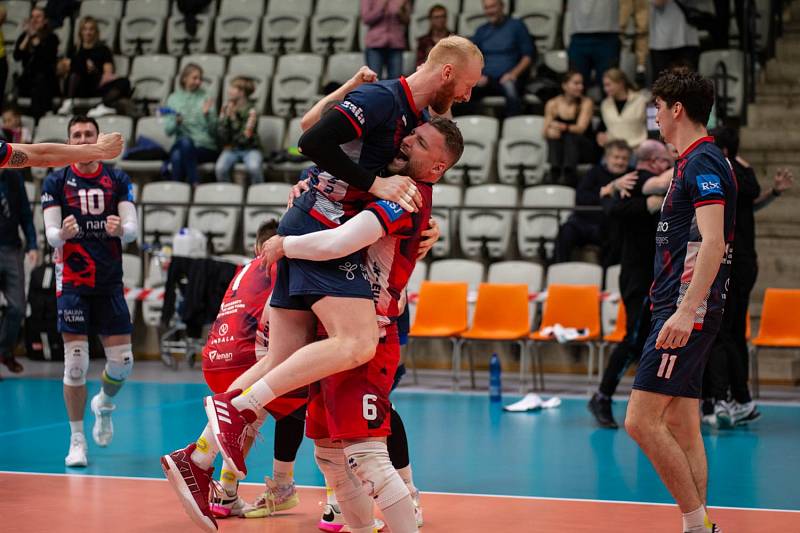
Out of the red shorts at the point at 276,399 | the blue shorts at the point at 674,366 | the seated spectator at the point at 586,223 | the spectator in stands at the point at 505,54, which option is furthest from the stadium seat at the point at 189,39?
the blue shorts at the point at 674,366

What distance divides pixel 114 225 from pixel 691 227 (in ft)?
12.1

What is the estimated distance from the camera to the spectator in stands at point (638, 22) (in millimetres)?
14117

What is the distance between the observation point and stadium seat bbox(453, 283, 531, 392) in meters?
10.7

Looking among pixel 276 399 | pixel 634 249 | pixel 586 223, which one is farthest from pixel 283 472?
pixel 586 223

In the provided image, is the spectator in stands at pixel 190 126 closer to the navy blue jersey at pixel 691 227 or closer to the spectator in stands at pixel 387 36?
the spectator in stands at pixel 387 36

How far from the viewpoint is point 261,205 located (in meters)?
12.4

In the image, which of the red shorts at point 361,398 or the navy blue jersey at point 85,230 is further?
the navy blue jersey at point 85,230

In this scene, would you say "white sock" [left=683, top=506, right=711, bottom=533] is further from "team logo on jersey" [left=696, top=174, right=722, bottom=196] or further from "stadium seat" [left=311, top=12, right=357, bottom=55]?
"stadium seat" [left=311, top=12, right=357, bottom=55]

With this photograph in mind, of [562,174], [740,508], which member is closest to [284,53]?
[562,174]

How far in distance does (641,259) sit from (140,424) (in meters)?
3.77

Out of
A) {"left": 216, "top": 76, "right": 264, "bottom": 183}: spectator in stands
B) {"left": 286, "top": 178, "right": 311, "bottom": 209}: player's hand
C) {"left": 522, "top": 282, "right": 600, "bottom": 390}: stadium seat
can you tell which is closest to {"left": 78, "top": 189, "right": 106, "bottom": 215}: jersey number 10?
{"left": 286, "top": 178, "right": 311, "bottom": 209}: player's hand

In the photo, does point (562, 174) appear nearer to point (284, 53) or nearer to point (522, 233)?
point (522, 233)

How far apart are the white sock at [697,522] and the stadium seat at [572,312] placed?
5.58 metres

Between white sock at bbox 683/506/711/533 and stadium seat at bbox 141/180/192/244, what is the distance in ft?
→ 29.6
